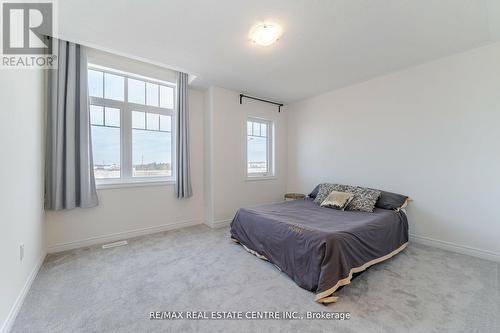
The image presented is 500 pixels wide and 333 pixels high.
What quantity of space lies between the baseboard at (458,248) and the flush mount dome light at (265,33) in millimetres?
3221

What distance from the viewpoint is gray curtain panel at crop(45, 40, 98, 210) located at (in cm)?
246

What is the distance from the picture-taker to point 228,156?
12.6 feet

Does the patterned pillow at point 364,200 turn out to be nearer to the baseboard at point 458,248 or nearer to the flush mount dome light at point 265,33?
the baseboard at point 458,248

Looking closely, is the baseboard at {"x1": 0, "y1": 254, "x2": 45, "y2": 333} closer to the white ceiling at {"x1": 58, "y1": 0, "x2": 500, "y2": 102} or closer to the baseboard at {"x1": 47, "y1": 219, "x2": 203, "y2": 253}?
the baseboard at {"x1": 47, "y1": 219, "x2": 203, "y2": 253}

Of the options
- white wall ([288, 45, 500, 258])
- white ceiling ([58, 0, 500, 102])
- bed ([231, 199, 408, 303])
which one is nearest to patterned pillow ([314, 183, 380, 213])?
bed ([231, 199, 408, 303])

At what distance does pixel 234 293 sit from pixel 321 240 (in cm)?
89

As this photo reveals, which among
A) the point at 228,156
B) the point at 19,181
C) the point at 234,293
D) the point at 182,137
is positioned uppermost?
the point at 182,137

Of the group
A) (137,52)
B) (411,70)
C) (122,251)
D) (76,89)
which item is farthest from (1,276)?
(411,70)

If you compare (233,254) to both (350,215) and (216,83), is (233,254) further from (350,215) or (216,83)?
(216,83)

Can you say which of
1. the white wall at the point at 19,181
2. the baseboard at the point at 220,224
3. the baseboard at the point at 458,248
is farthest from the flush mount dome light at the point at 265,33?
the baseboard at the point at 458,248

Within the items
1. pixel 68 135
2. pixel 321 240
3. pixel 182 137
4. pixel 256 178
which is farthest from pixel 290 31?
pixel 68 135

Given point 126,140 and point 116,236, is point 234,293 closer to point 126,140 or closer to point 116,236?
point 116,236

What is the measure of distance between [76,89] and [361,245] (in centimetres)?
374

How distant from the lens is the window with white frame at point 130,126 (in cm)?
290
